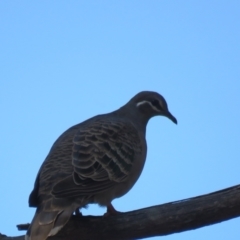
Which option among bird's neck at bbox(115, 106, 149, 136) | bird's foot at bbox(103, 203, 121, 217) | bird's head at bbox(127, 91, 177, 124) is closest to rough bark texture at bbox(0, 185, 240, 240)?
bird's foot at bbox(103, 203, 121, 217)

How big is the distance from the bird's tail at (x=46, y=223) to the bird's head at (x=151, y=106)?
7.42 ft

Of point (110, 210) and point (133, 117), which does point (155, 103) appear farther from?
point (110, 210)

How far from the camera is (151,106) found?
6.44 metres

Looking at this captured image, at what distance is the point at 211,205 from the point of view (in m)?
4.13

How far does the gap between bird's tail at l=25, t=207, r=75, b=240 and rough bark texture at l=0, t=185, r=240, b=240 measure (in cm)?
24

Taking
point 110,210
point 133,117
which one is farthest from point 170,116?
point 110,210

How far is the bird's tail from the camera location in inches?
164

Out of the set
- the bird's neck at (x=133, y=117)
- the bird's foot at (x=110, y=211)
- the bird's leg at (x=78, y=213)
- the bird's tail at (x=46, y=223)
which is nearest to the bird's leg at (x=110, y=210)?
the bird's foot at (x=110, y=211)

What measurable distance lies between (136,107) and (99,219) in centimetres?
201

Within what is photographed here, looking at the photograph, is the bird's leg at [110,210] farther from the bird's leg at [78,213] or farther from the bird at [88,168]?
the bird's leg at [78,213]

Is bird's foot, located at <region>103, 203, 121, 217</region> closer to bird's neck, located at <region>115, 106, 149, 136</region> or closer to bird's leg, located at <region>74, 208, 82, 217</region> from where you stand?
bird's leg, located at <region>74, 208, 82, 217</region>

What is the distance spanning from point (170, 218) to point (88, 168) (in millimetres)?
917

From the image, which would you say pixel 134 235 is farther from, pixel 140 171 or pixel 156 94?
pixel 156 94

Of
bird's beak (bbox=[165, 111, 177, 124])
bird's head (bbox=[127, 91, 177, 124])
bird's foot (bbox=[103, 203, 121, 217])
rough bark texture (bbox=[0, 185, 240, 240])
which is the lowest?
rough bark texture (bbox=[0, 185, 240, 240])
